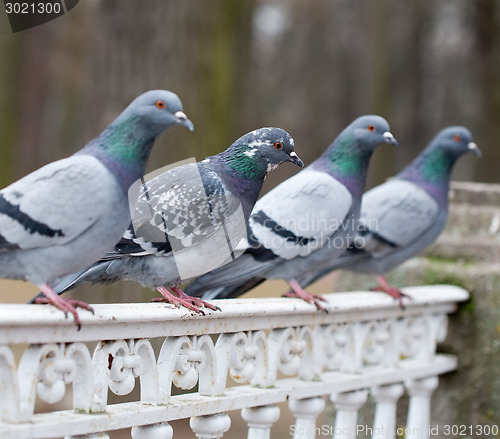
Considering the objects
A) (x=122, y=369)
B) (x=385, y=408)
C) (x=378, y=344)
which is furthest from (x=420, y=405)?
(x=122, y=369)

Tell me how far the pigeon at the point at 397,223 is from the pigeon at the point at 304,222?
59 centimetres

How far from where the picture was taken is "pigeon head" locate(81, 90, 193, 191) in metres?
2.54

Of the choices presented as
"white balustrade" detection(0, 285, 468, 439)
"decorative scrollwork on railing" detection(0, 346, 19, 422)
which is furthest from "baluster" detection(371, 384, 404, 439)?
"decorative scrollwork on railing" detection(0, 346, 19, 422)

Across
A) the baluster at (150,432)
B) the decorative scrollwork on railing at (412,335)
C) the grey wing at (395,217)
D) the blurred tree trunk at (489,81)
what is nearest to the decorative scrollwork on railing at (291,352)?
the baluster at (150,432)

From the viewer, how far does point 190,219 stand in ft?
9.93

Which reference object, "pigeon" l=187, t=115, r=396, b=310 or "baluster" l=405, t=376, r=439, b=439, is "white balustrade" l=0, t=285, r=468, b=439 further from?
"pigeon" l=187, t=115, r=396, b=310

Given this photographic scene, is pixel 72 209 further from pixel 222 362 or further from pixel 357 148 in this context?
pixel 357 148

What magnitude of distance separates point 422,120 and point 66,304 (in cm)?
1506

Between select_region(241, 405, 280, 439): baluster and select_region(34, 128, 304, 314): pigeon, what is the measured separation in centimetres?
60

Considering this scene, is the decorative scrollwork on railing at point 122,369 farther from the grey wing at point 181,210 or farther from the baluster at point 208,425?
the grey wing at point 181,210

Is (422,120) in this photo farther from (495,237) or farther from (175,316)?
(175,316)

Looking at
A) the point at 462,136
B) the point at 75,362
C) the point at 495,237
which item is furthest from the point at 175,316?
the point at 462,136

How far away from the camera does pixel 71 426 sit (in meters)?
2.29

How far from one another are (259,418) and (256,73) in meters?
19.6
